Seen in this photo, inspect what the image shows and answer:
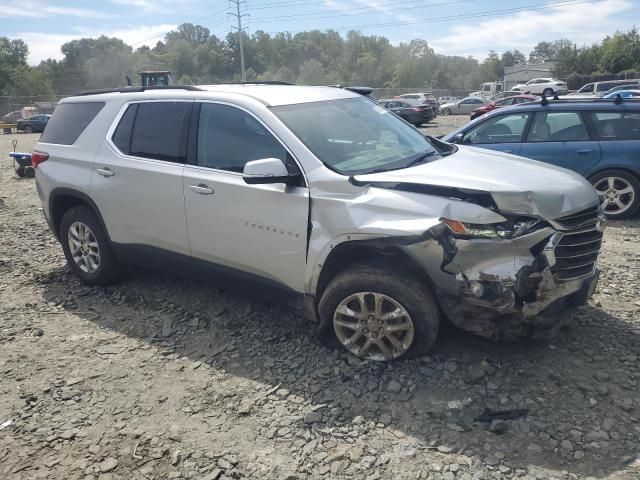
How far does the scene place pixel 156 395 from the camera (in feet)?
11.3

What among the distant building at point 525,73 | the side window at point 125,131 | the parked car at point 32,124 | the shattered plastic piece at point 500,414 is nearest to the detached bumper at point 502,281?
the shattered plastic piece at point 500,414

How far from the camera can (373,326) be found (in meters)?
3.46

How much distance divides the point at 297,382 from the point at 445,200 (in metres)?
1.53

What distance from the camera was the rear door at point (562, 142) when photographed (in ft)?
22.6

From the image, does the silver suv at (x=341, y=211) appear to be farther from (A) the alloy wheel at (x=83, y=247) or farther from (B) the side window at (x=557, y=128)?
(B) the side window at (x=557, y=128)

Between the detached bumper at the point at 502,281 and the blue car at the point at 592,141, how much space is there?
14.2ft

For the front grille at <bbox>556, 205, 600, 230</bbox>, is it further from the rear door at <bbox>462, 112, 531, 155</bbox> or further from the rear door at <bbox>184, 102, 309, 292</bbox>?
the rear door at <bbox>462, 112, 531, 155</bbox>

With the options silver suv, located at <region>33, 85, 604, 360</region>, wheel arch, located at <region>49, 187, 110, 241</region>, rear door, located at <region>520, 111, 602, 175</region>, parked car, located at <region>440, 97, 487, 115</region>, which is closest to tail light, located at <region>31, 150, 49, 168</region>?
wheel arch, located at <region>49, 187, 110, 241</region>

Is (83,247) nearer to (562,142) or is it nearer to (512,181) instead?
(512,181)

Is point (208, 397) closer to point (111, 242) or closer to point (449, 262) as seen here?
point (449, 262)

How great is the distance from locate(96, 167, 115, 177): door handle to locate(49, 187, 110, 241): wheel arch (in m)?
0.31

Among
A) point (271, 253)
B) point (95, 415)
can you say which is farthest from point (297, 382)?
point (95, 415)

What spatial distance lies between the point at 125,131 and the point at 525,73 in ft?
227

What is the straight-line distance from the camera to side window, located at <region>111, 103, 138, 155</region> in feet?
15.0
